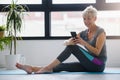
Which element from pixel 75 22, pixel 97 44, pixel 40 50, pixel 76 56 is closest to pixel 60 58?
pixel 76 56

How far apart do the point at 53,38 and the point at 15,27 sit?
859 mm

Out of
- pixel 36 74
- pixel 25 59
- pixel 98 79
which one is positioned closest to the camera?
pixel 98 79

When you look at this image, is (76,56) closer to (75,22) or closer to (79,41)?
(79,41)

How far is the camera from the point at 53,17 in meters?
5.75

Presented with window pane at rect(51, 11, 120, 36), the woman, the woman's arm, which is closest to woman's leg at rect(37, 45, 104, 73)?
the woman

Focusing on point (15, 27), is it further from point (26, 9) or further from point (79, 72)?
point (79, 72)

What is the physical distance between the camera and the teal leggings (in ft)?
13.0

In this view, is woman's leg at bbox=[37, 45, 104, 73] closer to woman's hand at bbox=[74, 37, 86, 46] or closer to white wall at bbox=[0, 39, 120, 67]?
woman's hand at bbox=[74, 37, 86, 46]

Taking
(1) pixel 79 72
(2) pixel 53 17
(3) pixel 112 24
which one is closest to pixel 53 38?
(2) pixel 53 17

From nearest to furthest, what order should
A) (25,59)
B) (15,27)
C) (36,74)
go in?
(36,74) < (15,27) < (25,59)

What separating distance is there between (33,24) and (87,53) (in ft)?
6.87

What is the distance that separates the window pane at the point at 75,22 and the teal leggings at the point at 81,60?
168cm

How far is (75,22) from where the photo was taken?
574 centimetres

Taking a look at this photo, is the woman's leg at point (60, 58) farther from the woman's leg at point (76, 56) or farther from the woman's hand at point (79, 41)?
the woman's hand at point (79, 41)
